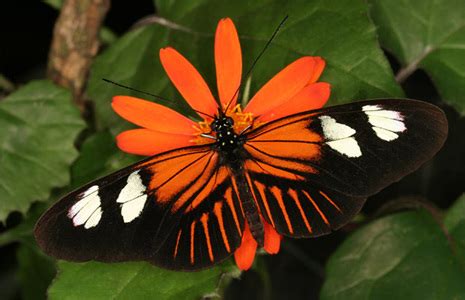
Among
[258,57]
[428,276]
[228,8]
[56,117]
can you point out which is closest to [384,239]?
[428,276]

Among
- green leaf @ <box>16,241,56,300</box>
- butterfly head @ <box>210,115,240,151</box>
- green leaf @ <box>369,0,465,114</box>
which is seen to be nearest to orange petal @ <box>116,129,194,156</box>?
butterfly head @ <box>210,115,240,151</box>

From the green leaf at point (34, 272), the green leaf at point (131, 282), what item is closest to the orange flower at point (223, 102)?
the green leaf at point (131, 282)

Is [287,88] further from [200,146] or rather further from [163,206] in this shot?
[163,206]

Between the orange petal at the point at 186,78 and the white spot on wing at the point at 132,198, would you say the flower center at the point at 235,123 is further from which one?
the white spot on wing at the point at 132,198

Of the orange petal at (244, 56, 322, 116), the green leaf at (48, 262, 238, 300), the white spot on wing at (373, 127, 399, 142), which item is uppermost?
the orange petal at (244, 56, 322, 116)

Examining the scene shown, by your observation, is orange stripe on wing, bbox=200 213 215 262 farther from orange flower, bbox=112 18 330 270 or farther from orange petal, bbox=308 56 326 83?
orange petal, bbox=308 56 326 83

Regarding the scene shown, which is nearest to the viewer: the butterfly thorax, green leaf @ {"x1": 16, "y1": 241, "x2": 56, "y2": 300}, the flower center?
the butterfly thorax
